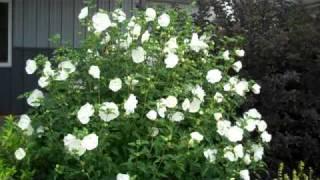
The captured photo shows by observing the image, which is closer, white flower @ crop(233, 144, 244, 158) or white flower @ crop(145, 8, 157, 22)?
white flower @ crop(233, 144, 244, 158)

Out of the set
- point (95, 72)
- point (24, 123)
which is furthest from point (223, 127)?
point (24, 123)

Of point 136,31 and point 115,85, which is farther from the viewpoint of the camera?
point 136,31

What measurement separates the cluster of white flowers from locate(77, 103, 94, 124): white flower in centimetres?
13

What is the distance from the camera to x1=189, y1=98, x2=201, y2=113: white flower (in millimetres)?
3498

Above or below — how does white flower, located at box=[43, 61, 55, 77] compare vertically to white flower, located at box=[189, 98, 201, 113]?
above

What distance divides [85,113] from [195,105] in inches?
28.1

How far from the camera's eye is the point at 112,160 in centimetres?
331

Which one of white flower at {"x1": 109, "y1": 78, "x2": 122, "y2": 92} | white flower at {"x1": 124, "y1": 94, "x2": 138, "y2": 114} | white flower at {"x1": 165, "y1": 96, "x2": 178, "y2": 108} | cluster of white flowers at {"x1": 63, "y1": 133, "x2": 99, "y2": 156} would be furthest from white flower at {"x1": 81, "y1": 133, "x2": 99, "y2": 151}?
white flower at {"x1": 165, "y1": 96, "x2": 178, "y2": 108}

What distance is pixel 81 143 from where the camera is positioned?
307 centimetres

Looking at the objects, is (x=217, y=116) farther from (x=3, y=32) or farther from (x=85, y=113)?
(x=3, y=32)

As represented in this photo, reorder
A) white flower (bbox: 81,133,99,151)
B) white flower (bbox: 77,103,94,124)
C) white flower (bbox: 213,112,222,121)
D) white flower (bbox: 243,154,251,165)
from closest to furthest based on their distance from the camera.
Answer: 1. white flower (bbox: 81,133,99,151)
2. white flower (bbox: 77,103,94,124)
3. white flower (bbox: 213,112,222,121)
4. white flower (bbox: 243,154,251,165)

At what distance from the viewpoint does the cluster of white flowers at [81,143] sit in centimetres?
306

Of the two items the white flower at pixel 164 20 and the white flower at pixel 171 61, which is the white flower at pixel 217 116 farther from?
the white flower at pixel 164 20

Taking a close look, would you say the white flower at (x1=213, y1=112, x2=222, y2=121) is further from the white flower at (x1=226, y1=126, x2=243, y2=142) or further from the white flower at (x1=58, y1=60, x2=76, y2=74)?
the white flower at (x1=58, y1=60, x2=76, y2=74)
